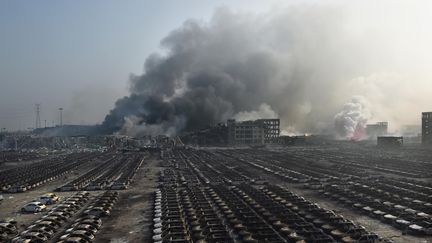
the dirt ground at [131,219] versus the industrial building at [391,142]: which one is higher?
the industrial building at [391,142]

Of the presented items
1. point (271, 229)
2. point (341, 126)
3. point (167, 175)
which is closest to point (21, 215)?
point (271, 229)

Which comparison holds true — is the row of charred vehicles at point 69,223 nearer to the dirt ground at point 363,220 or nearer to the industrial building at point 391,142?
the dirt ground at point 363,220

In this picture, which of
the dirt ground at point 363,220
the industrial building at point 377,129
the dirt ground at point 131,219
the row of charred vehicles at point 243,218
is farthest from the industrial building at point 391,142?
the dirt ground at point 131,219

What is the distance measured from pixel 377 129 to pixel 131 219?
530ft

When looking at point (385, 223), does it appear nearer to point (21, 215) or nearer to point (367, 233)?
point (367, 233)

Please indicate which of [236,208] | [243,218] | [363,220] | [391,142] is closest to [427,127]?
[391,142]

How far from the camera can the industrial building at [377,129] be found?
179375 mm

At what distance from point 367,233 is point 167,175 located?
44354 millimetres

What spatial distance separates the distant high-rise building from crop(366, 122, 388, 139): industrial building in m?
32.8

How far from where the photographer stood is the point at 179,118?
556ft

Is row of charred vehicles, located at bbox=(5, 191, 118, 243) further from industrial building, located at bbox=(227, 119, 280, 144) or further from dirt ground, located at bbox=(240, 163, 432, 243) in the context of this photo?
industrial building, located at bbox=(227, 119, 280, 144)

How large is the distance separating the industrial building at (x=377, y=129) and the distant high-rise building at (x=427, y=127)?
32.8 meters

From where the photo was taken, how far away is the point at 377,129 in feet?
598

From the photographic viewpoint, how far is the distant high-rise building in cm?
14250
